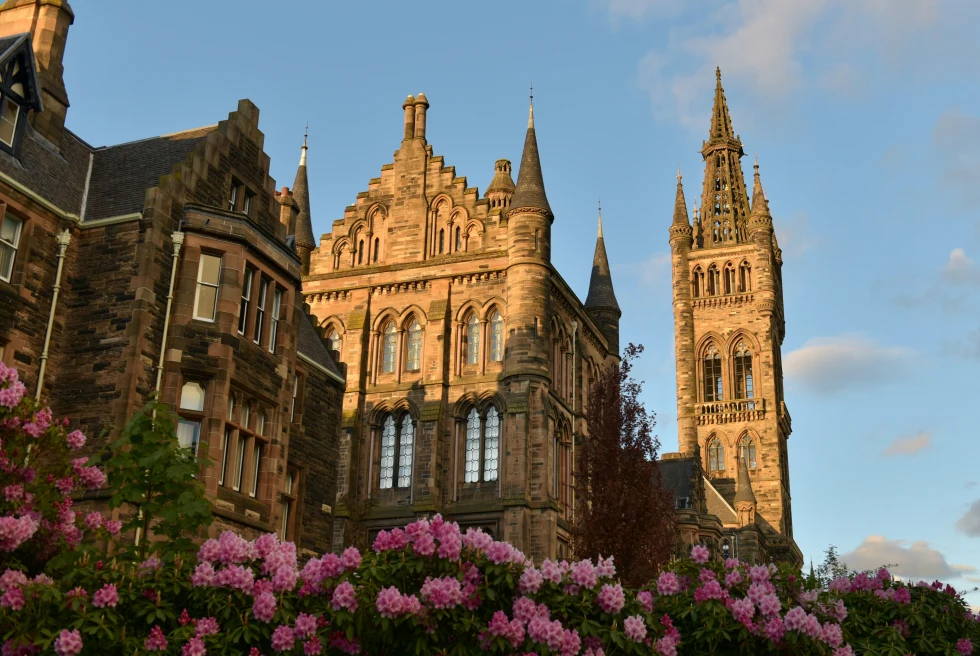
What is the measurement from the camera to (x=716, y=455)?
3585 inches

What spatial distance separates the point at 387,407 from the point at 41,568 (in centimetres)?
2702

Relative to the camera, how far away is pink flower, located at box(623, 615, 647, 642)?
10.2 meters

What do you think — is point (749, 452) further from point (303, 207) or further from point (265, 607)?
point (265, 607)

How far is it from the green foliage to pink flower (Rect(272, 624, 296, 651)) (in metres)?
3.39

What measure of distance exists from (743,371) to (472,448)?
61095 millimetres

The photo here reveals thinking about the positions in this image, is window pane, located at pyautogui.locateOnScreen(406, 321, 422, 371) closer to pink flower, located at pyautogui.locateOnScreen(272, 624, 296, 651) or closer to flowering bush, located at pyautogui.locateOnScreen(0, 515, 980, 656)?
flowering bush, located at pyautogui.locateOnScreen(0, 515, 980, 656)

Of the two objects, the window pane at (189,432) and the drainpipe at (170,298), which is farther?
the window pane at (189,432)

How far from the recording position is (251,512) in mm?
21406

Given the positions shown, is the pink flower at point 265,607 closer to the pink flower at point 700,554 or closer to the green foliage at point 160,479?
the green foliage at point 160,479

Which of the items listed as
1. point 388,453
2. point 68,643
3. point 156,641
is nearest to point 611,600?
point 156,641

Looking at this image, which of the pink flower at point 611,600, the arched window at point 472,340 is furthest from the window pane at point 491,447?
the pink flower at point 611,600

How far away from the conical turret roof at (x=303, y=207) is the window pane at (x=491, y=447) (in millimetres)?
12026

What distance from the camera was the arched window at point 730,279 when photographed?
97.7m

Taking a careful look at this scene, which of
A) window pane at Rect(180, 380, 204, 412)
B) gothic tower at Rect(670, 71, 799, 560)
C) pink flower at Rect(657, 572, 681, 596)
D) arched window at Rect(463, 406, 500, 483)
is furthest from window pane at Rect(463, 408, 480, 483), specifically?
gothic tower at Rect(670, 71, 799, 560)
